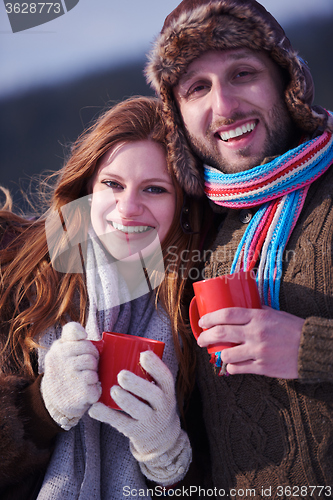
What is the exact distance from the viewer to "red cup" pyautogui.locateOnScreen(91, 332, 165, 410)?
3.50ft

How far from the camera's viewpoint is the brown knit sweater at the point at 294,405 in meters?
1.10

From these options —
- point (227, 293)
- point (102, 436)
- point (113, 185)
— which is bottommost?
point (102, 436)

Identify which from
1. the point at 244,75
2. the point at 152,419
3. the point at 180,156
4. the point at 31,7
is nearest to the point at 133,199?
the point at 180,156

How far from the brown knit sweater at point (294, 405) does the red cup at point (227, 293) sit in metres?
0.17

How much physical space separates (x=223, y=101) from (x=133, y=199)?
0.47 m

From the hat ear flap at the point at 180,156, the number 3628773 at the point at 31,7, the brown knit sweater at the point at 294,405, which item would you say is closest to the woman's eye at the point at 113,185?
the hat ear flap at the point at 180,156

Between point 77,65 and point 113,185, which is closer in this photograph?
point 113,185

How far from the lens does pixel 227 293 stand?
1058 mm

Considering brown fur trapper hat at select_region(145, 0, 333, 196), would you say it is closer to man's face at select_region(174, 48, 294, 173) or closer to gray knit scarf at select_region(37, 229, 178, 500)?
man's face at select_region(174, 48, 294, 173)

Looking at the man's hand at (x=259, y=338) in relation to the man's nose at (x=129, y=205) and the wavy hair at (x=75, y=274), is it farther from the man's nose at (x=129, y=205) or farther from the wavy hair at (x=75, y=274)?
the man's nose at (x=129, y=205)

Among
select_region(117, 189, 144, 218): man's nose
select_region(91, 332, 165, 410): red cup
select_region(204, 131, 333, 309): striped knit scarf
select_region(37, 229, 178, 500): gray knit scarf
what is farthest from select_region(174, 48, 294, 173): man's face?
select_region(91, 332, 165, 410): red cup

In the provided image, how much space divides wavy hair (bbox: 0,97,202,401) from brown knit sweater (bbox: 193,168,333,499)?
219 millimetres

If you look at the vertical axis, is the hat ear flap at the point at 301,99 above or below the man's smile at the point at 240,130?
above

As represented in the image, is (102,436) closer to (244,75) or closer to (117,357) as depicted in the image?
(117,357)
